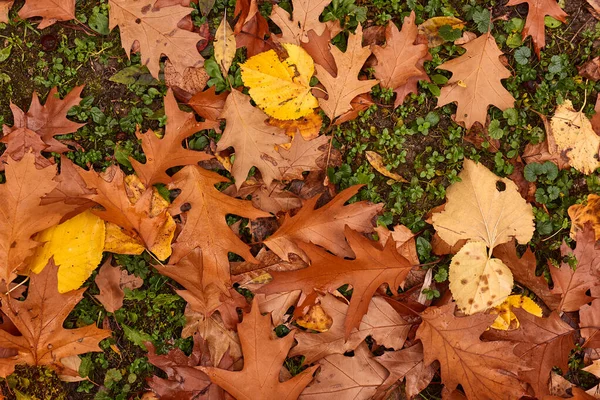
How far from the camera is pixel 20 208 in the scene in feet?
8.06

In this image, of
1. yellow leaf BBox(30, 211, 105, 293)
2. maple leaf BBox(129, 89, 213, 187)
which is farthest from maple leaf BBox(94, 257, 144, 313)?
maple leaf BBox(129, 89, 213, 187)

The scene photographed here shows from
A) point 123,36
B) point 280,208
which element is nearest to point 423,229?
point 280,208

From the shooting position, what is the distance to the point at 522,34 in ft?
9.23

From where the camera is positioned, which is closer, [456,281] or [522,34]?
[456,281]

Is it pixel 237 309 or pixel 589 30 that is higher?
pixel 589 30

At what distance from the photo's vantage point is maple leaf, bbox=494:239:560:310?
2691 millimetres

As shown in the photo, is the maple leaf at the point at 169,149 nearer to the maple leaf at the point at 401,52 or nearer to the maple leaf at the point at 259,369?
the maple leaf at the point at 259,369

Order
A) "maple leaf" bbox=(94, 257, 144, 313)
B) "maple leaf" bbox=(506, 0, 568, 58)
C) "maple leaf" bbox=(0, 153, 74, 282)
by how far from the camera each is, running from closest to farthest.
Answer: "maple leaf" bbox=(0, 153, 74, 282), "maple leaf" bbox=(94, 257, 144, 313), "maple leaf" bbox=(506, 0, 568, 58)

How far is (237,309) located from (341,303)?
1.66 feet

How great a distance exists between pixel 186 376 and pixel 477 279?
4.76ft

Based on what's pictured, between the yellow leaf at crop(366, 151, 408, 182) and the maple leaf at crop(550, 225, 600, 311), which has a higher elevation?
the yellow leaf at crop(366, 151, 408, 182)

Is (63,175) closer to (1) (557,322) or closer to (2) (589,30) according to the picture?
(1) (557,322)

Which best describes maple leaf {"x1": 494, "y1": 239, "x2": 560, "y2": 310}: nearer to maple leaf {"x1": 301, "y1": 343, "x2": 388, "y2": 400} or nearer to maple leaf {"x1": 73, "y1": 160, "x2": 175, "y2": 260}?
maple leaf {"x1": 301, "y1": 343, "x2": 388, "y2": 400}

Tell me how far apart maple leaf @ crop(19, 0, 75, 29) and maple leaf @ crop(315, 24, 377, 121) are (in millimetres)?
1256
